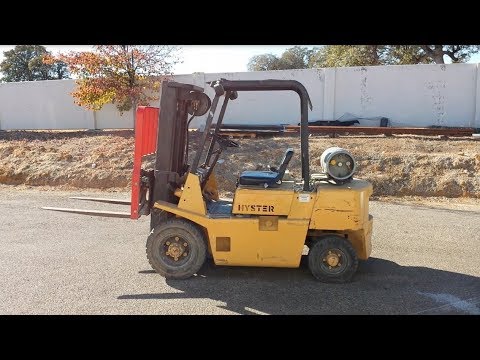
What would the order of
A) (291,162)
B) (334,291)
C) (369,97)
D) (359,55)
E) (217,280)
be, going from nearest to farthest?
(334,291) → (217,280) → (291,162) → (369,97) → (359,55)

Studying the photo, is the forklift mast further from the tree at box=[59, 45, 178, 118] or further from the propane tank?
the tree at box=[59, 45, 178, 118]

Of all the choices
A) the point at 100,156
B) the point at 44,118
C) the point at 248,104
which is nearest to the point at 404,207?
the point at 100,156

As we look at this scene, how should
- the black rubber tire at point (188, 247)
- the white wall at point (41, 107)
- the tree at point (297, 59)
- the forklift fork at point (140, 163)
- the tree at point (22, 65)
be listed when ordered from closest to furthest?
the black rubber tire at point (188, 247) → the forklift fork at point (140, 163) → the white wall at point (41, 107) → the tree at point (22, 65) → the tree at point (297, 59)

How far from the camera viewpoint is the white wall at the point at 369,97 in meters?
17.0

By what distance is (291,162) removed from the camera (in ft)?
41.8

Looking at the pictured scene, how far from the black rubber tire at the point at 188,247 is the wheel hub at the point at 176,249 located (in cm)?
5

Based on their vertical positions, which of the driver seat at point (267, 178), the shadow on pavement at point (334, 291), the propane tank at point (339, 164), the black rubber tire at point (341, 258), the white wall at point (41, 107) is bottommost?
the shadow on pavement at point (334, 291)

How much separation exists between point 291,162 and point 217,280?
25.6 ft

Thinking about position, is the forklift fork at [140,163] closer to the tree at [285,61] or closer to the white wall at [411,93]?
the white wall at [411,93]

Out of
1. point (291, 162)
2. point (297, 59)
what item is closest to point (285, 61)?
point (297, 59)

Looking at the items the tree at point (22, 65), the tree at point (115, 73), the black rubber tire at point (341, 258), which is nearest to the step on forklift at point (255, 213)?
the black rubber tire at point (341, 258)

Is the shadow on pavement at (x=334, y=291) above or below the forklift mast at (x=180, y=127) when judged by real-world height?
below

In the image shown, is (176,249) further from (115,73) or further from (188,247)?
(115,73)

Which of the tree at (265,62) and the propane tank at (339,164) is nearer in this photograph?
the propane tank at (339,164)
